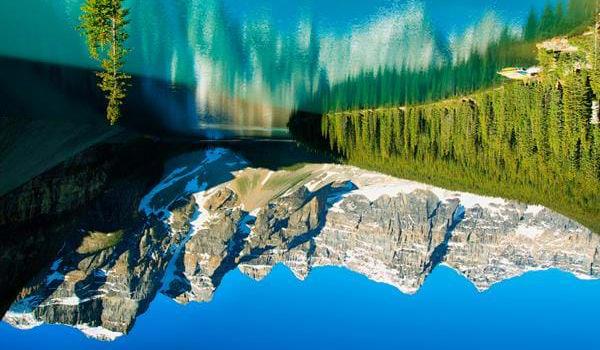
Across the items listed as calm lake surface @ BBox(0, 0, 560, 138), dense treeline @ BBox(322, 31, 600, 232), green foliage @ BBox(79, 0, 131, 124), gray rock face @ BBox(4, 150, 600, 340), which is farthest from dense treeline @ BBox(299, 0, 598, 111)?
gray rock face @ BBox(4, 150, 600, 340)

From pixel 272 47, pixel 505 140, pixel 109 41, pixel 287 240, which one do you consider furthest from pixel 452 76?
pixel 287 240

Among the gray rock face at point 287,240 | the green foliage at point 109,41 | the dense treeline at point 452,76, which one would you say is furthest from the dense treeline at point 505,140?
the gray rock face at point 287,240

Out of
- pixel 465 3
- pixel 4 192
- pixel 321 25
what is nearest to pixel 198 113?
pixel 321 25

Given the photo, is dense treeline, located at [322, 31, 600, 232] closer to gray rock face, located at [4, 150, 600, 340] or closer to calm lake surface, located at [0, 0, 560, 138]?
calm lake surface, located at [0, 0, 560, 138]

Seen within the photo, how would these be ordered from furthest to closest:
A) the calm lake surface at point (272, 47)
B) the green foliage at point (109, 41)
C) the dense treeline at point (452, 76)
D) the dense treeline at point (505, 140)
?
the calm lake surface at point (272, 47)
the dense treeline at point (452, 76)
the dense treeline at point (505, 140)
the green foliage at point (109, 41)

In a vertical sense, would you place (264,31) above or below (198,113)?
above

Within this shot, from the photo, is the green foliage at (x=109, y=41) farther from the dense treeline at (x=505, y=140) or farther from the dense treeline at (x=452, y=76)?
the dense treeline at (x=505, y=140)

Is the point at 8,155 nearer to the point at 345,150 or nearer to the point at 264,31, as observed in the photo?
the point at 264,31
